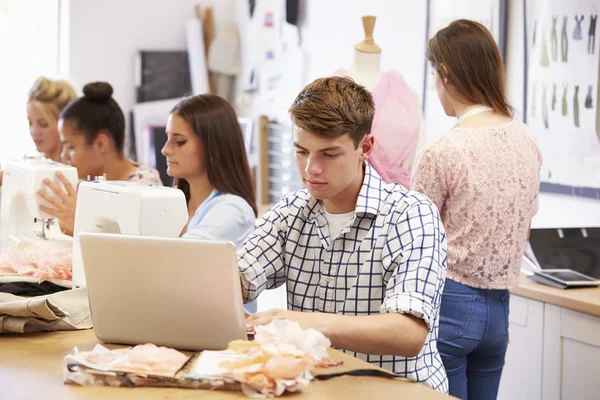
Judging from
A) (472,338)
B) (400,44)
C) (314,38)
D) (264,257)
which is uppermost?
(314,38)

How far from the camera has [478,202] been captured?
7.45ft

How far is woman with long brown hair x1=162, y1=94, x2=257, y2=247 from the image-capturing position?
262 cm

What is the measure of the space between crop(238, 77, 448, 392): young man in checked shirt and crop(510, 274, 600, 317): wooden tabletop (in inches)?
36.0

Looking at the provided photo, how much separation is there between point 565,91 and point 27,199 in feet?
6.20

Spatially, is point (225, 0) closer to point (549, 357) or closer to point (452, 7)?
point (452, 7)

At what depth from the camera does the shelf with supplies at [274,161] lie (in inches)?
191

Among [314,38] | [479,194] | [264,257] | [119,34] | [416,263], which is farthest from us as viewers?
[119,34]

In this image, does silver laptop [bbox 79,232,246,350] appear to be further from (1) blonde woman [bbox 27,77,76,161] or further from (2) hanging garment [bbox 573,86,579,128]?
(1) blonde woman [bbox 27,77,76,161]

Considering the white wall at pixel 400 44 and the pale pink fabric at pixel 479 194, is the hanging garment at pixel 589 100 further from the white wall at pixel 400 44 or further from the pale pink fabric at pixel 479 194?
the pale pink fabric at pixel 479 194

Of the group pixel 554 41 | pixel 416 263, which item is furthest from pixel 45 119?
pixel 416 263

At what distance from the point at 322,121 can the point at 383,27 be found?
2.51m

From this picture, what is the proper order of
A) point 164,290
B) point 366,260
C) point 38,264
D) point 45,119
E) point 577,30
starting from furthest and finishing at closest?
1. point 45,119
2. point 577,30
3. point 38,264
4. point 366,260
5. point 164,290

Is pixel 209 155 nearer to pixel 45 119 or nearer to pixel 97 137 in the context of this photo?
pixel 97 137

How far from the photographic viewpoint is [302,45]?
481 centimetres
